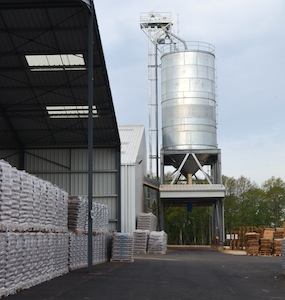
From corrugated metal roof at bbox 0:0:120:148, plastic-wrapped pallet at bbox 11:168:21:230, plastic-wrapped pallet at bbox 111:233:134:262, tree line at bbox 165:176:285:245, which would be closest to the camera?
plastic-wrapped pallet at bbox 11:168:21:230

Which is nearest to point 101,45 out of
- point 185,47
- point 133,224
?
point 133,224

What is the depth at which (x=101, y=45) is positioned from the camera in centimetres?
2414

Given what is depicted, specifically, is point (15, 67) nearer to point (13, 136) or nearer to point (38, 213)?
point (13, 136)

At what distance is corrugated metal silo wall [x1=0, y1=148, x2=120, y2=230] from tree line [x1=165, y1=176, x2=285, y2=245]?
44078mm

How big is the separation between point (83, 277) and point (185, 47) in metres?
34.6

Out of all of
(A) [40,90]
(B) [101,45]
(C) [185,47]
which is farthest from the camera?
(C) [185,47]

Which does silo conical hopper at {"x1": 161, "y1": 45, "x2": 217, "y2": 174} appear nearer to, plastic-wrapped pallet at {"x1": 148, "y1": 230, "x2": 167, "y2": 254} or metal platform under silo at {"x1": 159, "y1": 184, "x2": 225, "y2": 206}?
metal platform under silo at {"x1": 159, "y1": 184, "x2": 225, "y2": 206}

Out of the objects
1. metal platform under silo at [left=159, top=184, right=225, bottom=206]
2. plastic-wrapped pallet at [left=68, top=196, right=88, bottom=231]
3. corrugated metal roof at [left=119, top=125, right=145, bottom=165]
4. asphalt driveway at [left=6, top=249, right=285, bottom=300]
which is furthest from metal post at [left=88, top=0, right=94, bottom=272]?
metal platform under silo at [left=159, top=184, right=225, bottom=206]

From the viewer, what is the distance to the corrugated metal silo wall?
106ft

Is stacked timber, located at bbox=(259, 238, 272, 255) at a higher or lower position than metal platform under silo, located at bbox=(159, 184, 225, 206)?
lower

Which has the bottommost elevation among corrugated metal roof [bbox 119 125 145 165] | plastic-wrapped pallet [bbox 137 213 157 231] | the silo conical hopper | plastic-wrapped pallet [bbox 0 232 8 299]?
plastic-wrapped pallet [bbox 0 232 8 299]

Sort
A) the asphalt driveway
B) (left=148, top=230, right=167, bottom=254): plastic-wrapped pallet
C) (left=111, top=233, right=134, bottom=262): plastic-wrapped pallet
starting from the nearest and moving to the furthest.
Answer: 1. the asphalt driveway
2. (left=111, top=233, right=134, bottom=262): plastic-wrapped pallet
3. (left=148, top=230, right=167, bottom=254): plastic-wrapped pallet

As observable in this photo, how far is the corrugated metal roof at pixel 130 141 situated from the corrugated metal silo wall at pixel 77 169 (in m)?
2.71

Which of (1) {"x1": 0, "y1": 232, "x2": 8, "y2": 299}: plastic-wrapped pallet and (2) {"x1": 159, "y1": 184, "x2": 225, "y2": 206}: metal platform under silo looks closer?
(1) {"x1": 0, "y1": 232, "x2": 8, "y2": 299}: plastic-wrapped pallet
